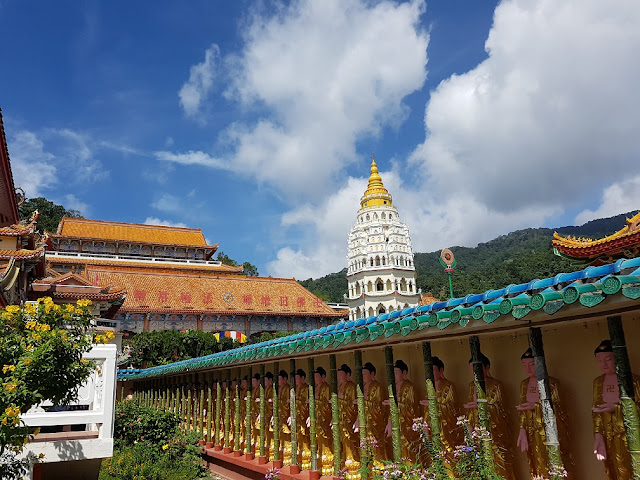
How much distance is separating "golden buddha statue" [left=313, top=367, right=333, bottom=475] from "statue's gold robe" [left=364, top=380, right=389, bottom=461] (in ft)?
4.91

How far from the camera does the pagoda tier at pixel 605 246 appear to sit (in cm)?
1402

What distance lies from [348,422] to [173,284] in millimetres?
31410

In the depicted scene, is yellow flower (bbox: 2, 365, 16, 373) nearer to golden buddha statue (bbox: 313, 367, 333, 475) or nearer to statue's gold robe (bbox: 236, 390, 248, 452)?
golden buddha statue (bbox: 313, 367, 333, 475)

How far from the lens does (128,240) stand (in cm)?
4547

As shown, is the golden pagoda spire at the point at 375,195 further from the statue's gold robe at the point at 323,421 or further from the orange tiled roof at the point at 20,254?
the statue's gold robe at the point at 323,421

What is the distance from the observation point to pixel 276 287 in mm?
41562

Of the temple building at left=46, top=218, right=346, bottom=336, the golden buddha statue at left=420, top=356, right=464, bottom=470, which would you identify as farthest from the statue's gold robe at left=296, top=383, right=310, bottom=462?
the temple building at left=46, top=218, right=346, bottom=336

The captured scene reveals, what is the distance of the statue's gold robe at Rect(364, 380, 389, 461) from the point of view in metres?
8.48

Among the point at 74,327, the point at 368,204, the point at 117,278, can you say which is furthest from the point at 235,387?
the point at 368,204

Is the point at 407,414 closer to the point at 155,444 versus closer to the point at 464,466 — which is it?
the point at 464,466

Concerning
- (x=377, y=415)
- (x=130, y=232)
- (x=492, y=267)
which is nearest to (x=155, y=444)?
(x=377, y=415)

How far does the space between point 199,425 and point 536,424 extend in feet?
45.6

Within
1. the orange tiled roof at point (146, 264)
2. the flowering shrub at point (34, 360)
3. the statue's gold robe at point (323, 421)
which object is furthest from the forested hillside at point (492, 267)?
the orange tiled roof at point (146, 264)

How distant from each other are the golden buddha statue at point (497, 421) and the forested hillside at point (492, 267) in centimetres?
1523
